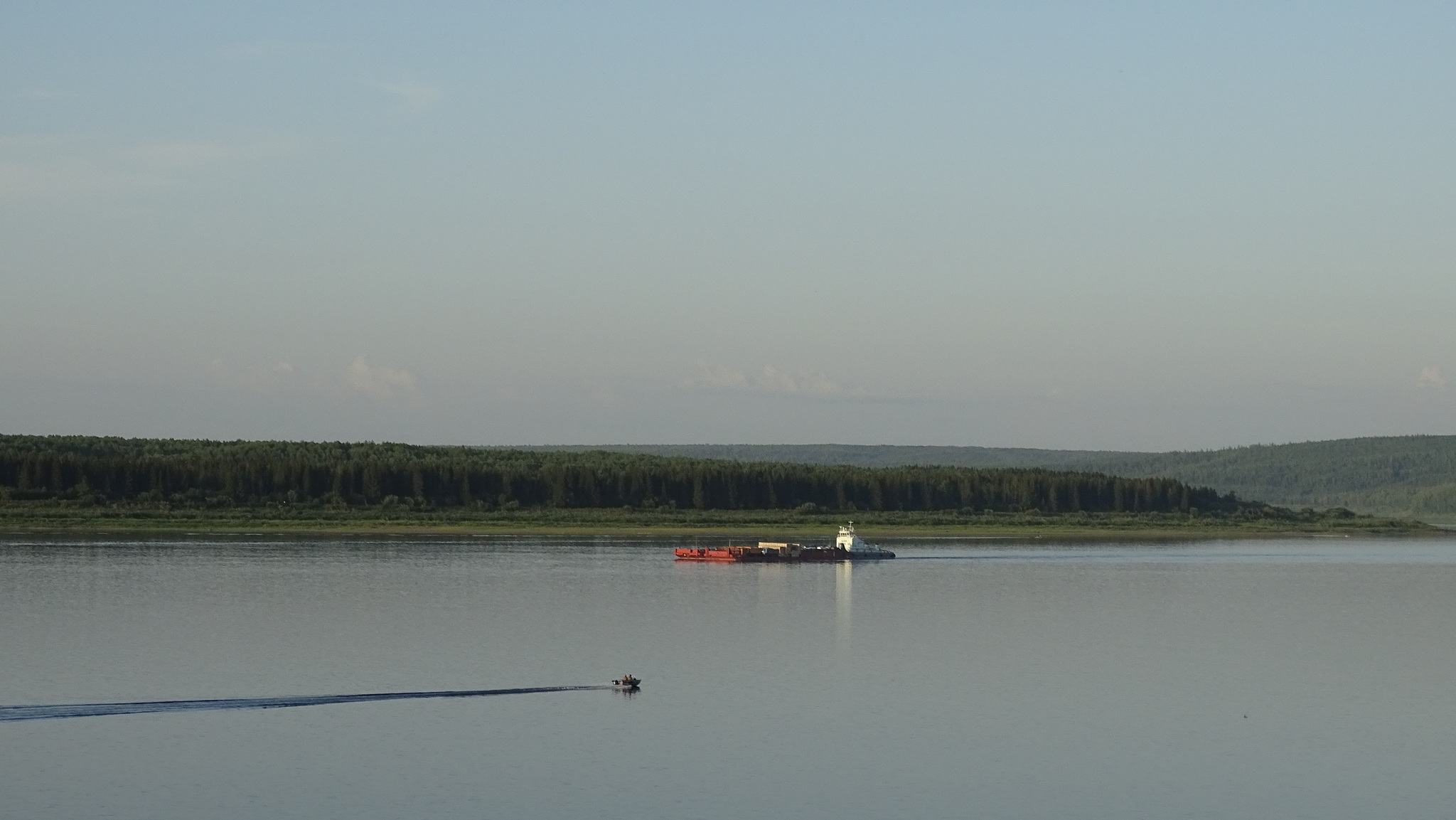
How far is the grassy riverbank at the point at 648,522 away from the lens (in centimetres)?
12125

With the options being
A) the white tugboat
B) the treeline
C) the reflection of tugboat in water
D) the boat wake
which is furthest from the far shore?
the boat wake

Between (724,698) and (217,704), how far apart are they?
9.98 metres

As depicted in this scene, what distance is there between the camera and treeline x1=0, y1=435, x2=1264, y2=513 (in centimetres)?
13300

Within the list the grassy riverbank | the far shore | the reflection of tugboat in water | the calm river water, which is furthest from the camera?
the grassy riverbank

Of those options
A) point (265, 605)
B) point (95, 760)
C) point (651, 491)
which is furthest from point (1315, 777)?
point (651, 491)

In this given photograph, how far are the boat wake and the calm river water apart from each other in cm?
56

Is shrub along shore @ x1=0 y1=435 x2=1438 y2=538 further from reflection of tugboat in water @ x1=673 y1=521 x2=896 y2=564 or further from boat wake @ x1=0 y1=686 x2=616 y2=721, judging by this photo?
boat wake @ x1=0 y1=686 x2=616 y2=721

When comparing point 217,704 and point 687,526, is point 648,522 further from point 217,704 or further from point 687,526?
point 217,704

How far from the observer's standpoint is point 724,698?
37.6 metres

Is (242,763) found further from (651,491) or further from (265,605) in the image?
(651,491)

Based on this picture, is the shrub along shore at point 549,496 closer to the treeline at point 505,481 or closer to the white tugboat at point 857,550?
the treeline at point 505,481

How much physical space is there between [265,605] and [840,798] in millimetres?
32655

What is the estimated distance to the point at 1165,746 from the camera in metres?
32.7

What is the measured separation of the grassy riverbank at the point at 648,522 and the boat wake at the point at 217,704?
81.8 m
